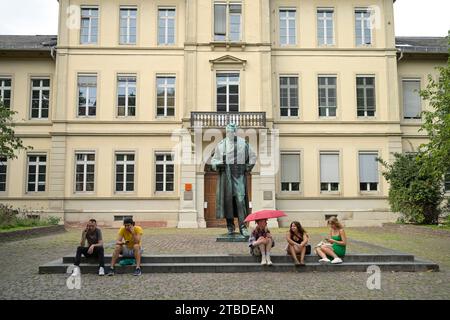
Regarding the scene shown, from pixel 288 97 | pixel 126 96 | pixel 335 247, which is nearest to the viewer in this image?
pixel 335 247

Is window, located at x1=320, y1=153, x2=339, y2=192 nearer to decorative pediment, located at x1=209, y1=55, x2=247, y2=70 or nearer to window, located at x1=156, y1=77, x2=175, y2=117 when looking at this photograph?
decorative pediment, located at x1=209, y1=55, x2=247, y2=70

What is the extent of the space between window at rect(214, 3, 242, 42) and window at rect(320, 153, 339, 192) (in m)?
7.89

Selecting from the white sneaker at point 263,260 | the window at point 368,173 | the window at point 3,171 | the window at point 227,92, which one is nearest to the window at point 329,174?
the window at point 368,173

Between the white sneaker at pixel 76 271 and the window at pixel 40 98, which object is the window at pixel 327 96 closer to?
the window at pixel 40 98

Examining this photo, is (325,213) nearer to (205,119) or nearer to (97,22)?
(205,119)

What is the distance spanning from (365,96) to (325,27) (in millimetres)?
4362

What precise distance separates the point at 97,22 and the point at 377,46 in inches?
596

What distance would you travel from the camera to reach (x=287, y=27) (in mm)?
25938

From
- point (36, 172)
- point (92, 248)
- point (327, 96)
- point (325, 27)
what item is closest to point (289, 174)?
point (327, 96)

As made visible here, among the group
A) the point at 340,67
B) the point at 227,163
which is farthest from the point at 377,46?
the point at 227,163

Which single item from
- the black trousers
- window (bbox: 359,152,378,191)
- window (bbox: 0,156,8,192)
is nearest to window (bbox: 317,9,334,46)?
window (bbox: 359,152,378,191)

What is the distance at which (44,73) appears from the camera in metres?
26.0

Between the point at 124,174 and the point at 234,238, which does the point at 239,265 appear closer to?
the point at 234,238

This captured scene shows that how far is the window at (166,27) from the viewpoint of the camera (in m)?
25.5
